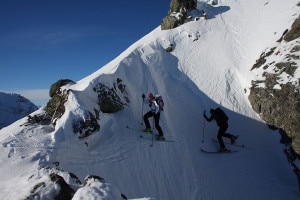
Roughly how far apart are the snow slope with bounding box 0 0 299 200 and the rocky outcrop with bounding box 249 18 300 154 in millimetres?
814

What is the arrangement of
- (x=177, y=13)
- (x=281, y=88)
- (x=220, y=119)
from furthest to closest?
(x=177, y=13) → (x=281, y=88) → (x=220, y=119)

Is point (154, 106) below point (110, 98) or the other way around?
below

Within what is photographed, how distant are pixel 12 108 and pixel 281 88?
194 metres

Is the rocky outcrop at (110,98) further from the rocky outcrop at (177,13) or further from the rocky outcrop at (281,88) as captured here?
the rocky outcrop at (177,13)

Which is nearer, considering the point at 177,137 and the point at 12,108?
the point at 177,137

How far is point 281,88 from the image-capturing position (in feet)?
60.8

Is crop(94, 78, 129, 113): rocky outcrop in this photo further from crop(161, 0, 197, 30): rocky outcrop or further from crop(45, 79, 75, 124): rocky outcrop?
crop(161, 0, 197, 30): rocky outcrop

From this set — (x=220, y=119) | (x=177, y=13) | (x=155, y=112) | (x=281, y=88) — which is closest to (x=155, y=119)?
(x=155, y=112)

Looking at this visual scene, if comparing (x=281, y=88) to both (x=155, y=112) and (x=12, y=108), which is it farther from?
(x=12, y=108)

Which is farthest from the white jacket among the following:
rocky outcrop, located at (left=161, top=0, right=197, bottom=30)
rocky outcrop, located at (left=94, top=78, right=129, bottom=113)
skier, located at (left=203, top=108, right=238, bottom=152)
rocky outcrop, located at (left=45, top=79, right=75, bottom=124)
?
rocky outcrop, located at (left=161, top=0, right=197, bottom=30)

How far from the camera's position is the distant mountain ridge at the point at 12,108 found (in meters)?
177

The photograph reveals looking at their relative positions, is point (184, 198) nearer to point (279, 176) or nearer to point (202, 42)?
point (279, 176)

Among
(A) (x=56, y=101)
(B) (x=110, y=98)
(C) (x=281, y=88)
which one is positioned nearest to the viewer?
(A) (x=56, y=101)

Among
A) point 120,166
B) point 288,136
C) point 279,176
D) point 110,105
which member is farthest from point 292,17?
point 120,166
